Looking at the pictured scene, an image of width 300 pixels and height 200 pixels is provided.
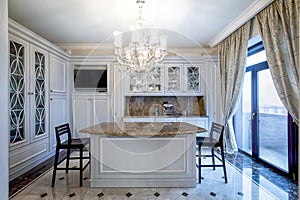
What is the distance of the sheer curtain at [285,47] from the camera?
2.40 metres

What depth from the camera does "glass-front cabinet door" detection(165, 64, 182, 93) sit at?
541cm

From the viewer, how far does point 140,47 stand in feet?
10.2

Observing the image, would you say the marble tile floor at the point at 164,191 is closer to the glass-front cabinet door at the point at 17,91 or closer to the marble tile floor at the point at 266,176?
the marble tile floor at the point at 266,176

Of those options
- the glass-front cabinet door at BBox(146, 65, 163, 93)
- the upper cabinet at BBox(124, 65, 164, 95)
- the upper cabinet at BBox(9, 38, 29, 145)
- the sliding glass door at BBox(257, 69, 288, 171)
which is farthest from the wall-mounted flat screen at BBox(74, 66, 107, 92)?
the sliding glass door at BBox(257, 69, 288, 171)

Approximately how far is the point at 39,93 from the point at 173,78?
3.03 m

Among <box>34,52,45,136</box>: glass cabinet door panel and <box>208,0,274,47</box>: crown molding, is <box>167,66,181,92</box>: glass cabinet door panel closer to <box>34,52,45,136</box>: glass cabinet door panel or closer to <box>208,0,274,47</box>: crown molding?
<box>208,0,274,47</box>: crown molding

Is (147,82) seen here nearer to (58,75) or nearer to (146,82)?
(146,82)

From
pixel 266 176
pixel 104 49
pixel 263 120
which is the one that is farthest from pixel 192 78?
pixel 266 176

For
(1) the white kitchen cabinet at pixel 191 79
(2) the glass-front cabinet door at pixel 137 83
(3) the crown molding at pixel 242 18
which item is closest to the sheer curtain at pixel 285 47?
(3) the crown molding at pixel 242 18

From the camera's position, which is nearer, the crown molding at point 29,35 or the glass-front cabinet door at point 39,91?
the crown molding at point 29,35

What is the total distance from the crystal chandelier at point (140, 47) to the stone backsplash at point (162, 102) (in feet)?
7.70

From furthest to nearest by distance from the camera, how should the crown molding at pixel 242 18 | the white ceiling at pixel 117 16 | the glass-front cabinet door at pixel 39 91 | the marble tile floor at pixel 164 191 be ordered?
1. the glass-front cabinet door at pixel 39 91
2. the white ceiling at pixel 117 16
3. the crown molding at pixel 242 18
4. the marble tile floor at pixel 164 191

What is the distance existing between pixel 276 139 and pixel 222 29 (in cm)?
226

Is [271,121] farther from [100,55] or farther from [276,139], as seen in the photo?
[100,55]
